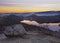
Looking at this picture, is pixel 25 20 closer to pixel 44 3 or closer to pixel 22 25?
pixel 22 25

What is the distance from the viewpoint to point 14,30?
1435 mm

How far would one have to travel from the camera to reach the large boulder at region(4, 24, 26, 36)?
4.68 ft

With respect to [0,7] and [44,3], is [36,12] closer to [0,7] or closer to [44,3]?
[44,3]

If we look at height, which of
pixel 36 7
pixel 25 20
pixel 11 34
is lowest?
pixel 11 34

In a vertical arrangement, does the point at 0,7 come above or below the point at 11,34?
above

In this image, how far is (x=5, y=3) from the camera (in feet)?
4.83

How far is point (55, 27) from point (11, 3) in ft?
2.03

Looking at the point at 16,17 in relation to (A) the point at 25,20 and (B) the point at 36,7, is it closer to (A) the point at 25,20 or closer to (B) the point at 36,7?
(A) the point at 25,20

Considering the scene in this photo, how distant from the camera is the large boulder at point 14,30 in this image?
1428 millimetres

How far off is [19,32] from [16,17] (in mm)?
191

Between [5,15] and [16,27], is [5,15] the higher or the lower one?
the higher one

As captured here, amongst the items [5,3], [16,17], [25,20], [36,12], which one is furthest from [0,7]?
[36,12]

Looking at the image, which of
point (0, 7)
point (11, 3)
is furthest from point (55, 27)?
point (0, 7)

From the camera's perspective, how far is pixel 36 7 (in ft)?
4.89
